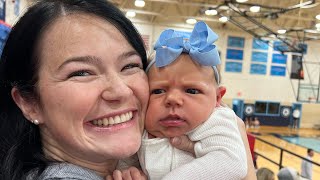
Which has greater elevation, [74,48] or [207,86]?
[74,48]

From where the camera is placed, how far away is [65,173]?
3.30 feet

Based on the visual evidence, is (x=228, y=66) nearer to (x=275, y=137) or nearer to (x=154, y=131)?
(x=275, y=137)

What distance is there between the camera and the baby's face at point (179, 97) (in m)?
1.24

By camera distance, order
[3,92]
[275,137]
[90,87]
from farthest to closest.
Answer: [275,137] → [3,92] → [90,87]

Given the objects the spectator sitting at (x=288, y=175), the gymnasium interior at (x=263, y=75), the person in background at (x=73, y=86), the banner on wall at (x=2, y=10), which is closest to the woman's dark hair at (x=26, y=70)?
the person in background at (x=73, y=86)

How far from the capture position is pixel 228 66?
53.7 ft

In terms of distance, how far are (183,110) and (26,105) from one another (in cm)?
52

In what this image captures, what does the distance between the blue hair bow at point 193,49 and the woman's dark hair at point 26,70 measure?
9cm

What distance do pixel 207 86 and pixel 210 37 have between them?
0.18 meters

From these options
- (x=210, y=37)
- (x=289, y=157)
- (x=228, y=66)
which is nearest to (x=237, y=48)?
(x=228, y=66)

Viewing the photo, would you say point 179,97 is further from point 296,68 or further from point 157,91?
point 296,68

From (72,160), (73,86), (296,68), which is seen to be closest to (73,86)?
(73,86)

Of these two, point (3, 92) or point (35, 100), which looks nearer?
point (35, 100)

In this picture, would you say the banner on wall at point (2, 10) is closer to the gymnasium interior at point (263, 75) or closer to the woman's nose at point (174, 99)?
the woman's nose at point (174, 99)
